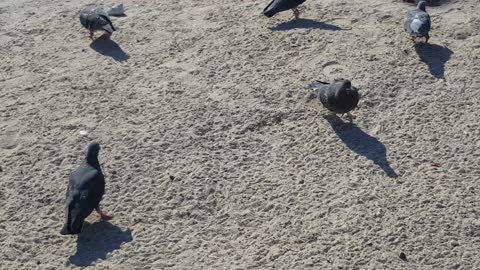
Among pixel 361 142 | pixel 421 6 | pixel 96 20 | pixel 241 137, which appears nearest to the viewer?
pixel 361 142

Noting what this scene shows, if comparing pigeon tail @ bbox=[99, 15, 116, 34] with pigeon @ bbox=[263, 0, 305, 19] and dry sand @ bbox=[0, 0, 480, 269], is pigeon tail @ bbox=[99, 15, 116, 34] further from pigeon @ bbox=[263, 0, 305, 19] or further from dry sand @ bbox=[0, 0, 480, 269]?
pigeon @ bbox=[263, 0, 305, 19]

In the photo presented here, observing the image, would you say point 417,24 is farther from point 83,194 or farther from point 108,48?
point 83,194

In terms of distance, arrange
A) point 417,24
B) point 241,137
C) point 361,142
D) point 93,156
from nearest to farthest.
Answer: point 93,156 → point 361,142 → point 241,137 → point 417,24

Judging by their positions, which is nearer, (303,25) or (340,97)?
(340,97)

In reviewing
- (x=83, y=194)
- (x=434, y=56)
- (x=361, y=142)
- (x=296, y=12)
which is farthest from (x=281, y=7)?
(x=83, y=194)

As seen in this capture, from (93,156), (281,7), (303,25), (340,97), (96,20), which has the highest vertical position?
(93,156)

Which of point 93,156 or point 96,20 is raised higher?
point 93,156

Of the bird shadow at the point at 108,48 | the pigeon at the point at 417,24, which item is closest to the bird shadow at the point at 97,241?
the bird shadow at the point at 108,48

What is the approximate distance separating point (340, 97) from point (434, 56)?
185 centimetres

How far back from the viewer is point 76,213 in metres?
6.82

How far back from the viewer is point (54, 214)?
7.19m

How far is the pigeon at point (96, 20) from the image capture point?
32.9 feet

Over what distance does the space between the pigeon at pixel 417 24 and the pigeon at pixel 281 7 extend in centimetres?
147

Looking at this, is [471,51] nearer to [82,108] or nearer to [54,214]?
[82,108]
